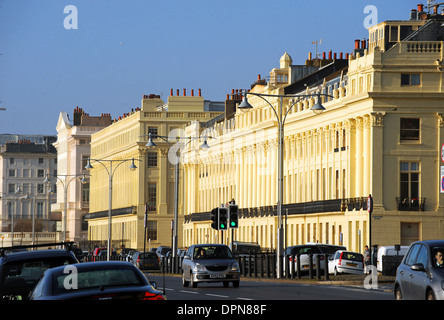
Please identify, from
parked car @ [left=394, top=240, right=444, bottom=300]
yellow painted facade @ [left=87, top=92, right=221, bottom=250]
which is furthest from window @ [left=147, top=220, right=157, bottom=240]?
parked car @ [left=394, top=240, right=444, bottom=300]

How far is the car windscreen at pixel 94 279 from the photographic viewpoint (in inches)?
704

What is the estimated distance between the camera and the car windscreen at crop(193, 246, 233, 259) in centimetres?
4412

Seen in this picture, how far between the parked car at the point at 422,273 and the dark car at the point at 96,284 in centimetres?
612

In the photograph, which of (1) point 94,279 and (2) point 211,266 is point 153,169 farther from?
(1) point 94,279

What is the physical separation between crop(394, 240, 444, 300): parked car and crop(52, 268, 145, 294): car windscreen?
6.18m

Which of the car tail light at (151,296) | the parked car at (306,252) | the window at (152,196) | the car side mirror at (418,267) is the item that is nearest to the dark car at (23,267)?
the car tail light at (151,296)

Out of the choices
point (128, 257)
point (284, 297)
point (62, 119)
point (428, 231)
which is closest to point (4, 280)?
point (284, 297)

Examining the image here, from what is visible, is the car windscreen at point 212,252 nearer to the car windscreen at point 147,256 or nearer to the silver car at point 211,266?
the silver car at point 211,266

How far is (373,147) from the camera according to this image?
266ft

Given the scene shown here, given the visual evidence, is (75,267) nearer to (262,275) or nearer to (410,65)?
(262,275)

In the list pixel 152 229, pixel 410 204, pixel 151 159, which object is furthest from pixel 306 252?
pixel 151 159

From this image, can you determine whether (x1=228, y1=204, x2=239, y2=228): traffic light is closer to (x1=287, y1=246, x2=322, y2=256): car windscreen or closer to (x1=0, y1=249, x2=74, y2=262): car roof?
(x1=287, y1=246, x2=322, y2=256): car windscreen

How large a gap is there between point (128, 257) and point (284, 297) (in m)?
60.2

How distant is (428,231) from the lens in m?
78.9
